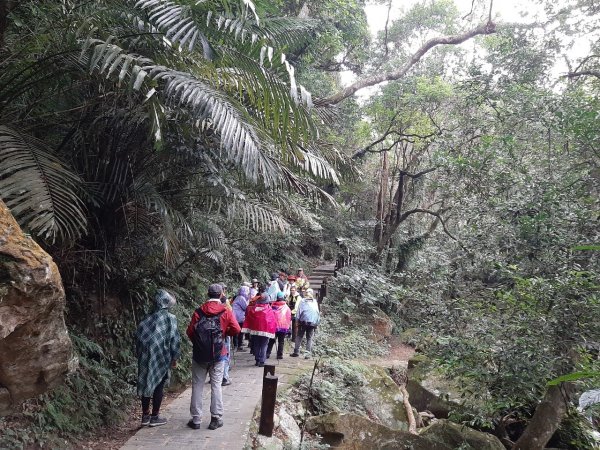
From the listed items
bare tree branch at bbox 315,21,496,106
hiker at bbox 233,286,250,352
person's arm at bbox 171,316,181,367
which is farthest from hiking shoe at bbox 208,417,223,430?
bare tree branch at bbox 315,21,496,106

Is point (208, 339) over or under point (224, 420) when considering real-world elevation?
over

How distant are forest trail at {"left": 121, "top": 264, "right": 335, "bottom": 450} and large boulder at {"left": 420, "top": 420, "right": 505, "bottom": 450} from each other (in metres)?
2.41

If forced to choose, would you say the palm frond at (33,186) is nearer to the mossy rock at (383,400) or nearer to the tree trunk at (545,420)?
the mossy rock at (383,400)

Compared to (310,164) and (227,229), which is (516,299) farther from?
(227,229)

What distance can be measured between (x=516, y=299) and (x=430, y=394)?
12.3ft

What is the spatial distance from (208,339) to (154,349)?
62cm

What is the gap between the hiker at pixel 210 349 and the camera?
5109 mm

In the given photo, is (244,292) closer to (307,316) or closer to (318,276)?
(307,316)

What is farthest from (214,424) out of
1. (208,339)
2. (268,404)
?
(208,339)

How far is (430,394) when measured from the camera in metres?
9.21

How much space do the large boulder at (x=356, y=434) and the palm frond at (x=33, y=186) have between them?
4.15 meters

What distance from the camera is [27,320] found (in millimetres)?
2969

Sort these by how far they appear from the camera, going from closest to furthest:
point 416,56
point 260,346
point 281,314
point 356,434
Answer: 1. point 356,434
2. point 260,346
3. point 281,314
4. point 416,56

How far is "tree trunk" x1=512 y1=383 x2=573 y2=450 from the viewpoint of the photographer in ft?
21.8
